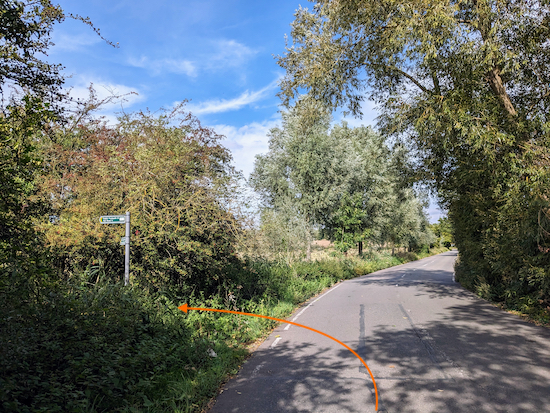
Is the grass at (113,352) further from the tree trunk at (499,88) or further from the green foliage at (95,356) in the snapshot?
the tree trunk at (499,88)

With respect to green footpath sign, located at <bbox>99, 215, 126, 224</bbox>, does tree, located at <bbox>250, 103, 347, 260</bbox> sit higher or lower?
higher

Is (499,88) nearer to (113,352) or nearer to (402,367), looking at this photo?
(402,367)

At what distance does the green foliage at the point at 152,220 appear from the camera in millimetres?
8773

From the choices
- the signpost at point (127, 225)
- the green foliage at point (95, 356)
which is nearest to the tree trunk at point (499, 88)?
the green foliage at point (95, 356)

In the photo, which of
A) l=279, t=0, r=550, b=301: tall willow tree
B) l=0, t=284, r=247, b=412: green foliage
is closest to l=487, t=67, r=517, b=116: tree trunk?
l=279, t=0, r=550, b=301: tall willow tree

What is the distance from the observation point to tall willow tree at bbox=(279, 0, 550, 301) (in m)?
10.5

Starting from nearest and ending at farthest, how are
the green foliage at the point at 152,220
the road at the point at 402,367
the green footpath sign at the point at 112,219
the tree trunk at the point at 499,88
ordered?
1. the road at the point at 402,367
2. the green footpath sign at the point at 112,219
3. the green foliage at the point at 152,220
4. the tree trunk at the point at 499,88

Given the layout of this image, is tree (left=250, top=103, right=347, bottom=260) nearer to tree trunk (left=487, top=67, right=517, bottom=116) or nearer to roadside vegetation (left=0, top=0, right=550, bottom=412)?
roadside vegetation (left=0, top=0, right=550, bottom=412)

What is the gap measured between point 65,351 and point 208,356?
110 inches

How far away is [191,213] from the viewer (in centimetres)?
923

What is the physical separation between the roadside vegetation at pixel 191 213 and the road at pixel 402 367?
813 millimetres

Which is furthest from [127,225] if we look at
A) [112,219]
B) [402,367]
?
[402,367]

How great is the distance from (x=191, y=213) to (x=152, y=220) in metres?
0.92

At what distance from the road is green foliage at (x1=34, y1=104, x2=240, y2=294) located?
2710 mm
